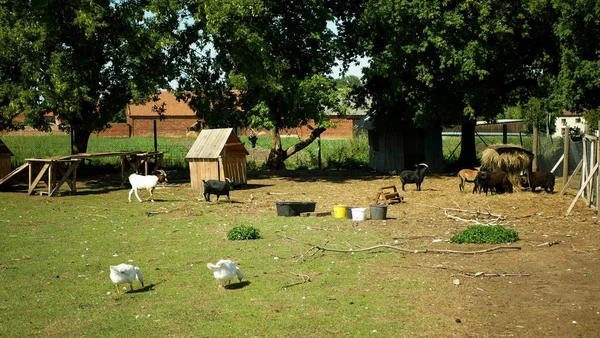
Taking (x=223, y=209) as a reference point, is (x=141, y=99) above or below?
above

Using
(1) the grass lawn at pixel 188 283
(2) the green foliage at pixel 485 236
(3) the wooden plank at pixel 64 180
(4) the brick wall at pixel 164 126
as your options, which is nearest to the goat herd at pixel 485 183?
(3) the wooden plank at pixel 64 180

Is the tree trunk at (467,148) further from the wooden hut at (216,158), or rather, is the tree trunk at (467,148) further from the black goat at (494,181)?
the wooden hut at (216,158)

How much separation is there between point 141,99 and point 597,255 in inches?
947

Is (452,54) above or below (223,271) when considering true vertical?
above

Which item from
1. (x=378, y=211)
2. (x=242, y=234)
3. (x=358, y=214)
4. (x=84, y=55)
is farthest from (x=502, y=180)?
(x=84, y=55)

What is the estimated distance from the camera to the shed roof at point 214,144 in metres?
27.8

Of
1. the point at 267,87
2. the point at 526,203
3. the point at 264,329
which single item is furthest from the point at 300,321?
the point at 267,87

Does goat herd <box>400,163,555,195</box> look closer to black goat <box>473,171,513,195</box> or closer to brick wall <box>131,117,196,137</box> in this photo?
black goat <box>473,171,513,195</box>

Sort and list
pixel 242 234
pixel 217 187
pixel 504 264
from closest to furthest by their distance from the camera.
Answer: pixel 504 264 < pixel 242 234 < pixel 217 187

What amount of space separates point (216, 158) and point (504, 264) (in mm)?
16072

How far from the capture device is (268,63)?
102 feet

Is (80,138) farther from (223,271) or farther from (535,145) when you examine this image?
(223,271)

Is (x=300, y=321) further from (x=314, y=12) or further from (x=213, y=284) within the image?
(x=314, y=12)

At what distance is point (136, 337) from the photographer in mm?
8891
